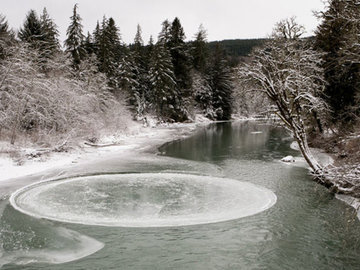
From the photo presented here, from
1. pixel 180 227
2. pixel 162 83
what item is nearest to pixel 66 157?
pixel 180 227

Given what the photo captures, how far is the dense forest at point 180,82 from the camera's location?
1447 centimetres

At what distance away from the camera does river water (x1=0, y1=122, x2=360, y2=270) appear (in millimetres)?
7895

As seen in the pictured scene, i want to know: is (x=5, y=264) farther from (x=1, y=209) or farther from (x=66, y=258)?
(x=1, y=209)

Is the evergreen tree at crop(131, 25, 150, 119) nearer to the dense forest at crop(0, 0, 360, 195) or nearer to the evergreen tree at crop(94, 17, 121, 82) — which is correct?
the dense forest at crop(0, 0, 360, 195)

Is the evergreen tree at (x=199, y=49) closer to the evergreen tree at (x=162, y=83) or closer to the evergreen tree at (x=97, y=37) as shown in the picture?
the evergreen tree at (x=162, y=83)

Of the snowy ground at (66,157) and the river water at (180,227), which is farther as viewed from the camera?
the snowy ground at (66,157)

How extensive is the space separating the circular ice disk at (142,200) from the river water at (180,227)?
0.13ft

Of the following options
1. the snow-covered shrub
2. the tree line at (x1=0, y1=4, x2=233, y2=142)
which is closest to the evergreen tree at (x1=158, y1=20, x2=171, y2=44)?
the tree line at (x1=0, y1=4, x2=233, y2=142)

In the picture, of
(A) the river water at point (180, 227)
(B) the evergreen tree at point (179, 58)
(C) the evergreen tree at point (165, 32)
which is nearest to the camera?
(A) the river water at point (180, 227)

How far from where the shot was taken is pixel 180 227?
32.3ft

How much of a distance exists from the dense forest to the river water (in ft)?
5.31

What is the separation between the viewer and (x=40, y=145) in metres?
22.2

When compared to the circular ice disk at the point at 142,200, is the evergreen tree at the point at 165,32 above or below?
above

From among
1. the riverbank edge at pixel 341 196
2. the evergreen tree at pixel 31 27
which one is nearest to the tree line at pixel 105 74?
the evergreen tree at pixel 31 27
